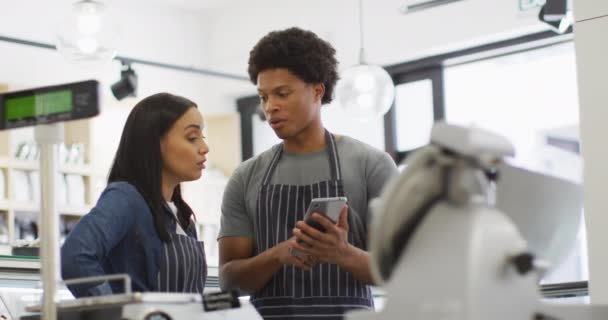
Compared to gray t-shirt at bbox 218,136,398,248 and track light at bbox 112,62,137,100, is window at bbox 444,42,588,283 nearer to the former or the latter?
track light at bbox 112,62,137,100

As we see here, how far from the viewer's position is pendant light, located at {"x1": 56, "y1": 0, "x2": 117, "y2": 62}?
5684 mm

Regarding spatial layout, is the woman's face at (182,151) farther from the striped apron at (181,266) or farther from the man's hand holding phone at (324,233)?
the man's hand holding phone at (324,233)

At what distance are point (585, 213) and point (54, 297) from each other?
1.65m

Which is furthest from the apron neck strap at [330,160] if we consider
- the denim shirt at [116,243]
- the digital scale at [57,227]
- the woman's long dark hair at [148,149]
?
the digital scale at [57,227]

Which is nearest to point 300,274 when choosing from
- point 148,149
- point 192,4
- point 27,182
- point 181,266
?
point 181,266

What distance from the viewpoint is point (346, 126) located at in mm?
8734

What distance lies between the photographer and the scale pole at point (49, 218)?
1.71m

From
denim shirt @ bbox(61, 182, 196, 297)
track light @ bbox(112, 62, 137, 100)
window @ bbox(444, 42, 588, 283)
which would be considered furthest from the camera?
window @ bbox(444, 42, 588, 283)

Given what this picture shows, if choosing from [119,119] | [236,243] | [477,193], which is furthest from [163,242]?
[119,119]

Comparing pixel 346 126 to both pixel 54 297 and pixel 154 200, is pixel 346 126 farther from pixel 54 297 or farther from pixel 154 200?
pixel 54 297

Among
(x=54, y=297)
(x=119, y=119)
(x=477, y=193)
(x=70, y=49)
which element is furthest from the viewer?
(x=119, y=119)

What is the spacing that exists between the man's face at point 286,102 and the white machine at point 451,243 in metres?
1.19

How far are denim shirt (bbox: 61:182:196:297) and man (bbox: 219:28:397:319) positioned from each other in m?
0.36

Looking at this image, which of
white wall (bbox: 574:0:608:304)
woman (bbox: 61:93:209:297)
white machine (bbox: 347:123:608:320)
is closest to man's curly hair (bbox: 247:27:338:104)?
woman (bbox: 61:93:209:297)
